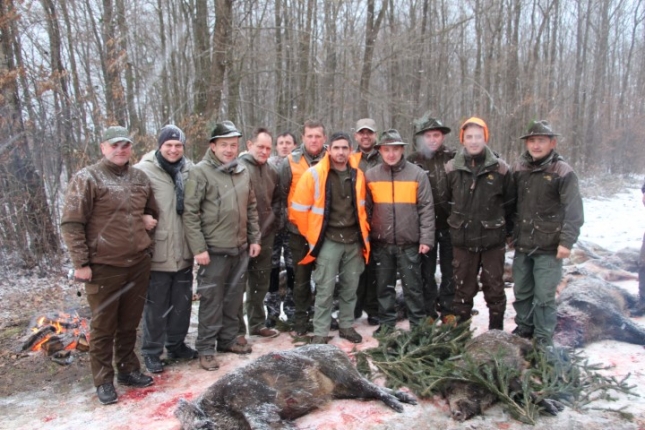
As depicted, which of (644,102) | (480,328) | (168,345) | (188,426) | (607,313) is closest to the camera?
(188,426)

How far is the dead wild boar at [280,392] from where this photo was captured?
347 centimetres

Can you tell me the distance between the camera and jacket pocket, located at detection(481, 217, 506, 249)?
199 inches

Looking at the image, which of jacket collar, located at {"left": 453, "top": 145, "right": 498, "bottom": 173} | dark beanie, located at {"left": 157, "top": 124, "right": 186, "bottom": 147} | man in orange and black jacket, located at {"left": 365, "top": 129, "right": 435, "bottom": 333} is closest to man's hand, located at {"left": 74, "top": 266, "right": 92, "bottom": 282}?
dark beanie, located at {"left": 157, "top": 124, "right": 186, "bottom": 147}

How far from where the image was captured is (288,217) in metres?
5.70

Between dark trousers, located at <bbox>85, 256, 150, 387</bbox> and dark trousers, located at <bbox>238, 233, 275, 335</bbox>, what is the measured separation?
1330mm

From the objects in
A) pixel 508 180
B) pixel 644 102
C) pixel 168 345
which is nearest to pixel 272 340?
pixel 168 345

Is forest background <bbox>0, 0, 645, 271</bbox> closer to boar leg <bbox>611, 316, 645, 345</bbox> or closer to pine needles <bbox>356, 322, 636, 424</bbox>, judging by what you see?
boar leg <bbox>611, 316, 645, 345</bbox>

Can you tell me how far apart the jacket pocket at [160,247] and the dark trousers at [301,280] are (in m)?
1.57

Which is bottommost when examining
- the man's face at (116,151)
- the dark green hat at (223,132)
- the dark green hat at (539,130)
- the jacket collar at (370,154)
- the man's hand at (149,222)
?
the man's hand at (149,222)

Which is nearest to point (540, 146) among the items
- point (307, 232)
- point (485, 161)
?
point (485, 161)

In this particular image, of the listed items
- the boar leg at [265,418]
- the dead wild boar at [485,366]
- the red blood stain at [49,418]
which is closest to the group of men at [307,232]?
the red blood stain at [49,418]

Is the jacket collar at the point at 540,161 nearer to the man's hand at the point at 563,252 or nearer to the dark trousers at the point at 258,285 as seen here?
the man's hand at the point at 563,252

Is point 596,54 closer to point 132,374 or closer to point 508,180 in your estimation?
point 508,180

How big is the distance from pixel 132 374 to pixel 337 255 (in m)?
2.34
